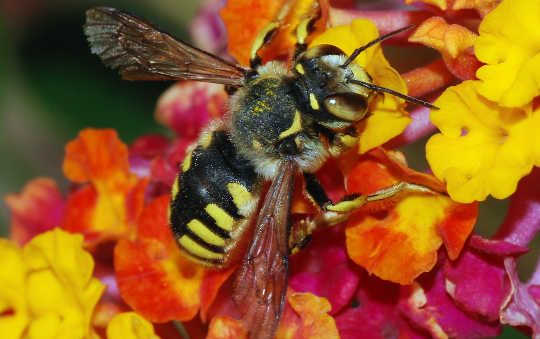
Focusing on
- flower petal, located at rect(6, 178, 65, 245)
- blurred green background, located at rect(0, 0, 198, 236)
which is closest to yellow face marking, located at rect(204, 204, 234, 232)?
flower petal, located at rect(6, 178, 65, 245)

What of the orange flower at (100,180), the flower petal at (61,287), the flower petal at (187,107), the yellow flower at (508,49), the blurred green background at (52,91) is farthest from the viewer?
the blurred green background at (52,91)

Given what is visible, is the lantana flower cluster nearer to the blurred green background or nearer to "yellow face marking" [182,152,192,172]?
"yellow face marking" [182,152,192,172]

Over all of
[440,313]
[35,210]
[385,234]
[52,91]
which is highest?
[385,234]

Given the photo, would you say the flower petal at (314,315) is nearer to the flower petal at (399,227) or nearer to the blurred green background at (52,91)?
the flower petal at (399,227)

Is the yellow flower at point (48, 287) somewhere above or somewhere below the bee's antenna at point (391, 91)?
below

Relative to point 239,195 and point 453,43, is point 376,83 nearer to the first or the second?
point 453,43

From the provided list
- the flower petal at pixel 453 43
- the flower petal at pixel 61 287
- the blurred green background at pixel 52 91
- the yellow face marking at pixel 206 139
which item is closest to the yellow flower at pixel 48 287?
the flower petal at pixel 61 287

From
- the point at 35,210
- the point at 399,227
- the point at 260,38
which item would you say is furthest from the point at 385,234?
the point at 35,210
